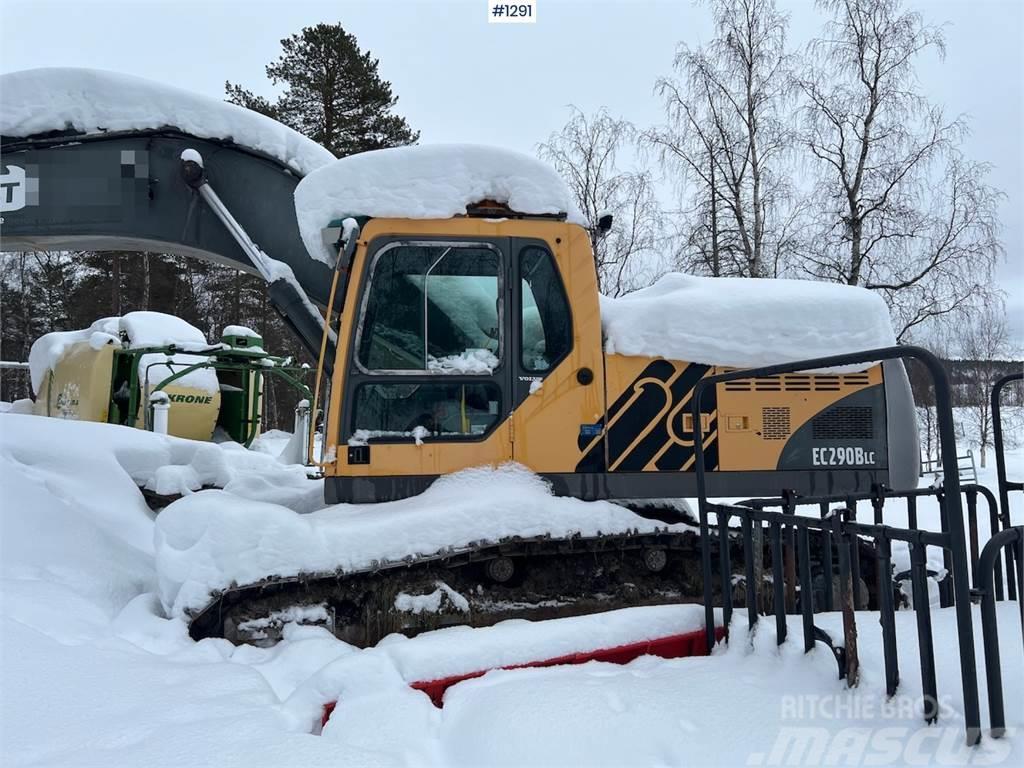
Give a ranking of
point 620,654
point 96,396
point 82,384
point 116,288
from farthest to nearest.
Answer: point 116,288
point 82,384
point 96,396
point 620,654

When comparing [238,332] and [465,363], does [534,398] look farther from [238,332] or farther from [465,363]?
[238,332]

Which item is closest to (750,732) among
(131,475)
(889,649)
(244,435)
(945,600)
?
(889,649)

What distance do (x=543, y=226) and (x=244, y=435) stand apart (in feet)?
24.8

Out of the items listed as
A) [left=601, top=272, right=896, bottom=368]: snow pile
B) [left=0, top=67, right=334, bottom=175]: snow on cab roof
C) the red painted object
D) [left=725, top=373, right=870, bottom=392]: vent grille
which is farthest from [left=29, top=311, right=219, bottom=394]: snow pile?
[left=725, top=373, right=870, bottom=392]: vent grille

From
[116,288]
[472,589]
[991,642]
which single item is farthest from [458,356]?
[116,288]

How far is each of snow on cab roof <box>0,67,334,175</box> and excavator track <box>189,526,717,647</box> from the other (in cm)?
299

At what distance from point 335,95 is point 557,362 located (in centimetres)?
1918

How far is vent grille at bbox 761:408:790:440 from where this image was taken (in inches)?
157

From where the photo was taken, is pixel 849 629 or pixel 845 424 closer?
pixel 849 629

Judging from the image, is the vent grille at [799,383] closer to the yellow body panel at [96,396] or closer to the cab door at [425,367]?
the cab door at [425,367]

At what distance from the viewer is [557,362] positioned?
12.7 feet

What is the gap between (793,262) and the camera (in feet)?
43.6

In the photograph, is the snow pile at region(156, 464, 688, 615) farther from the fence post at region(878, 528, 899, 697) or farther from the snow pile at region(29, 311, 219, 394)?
the snow pile at region(29, 311, 219, 394)

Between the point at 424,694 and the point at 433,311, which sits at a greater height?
the point at 433,311
